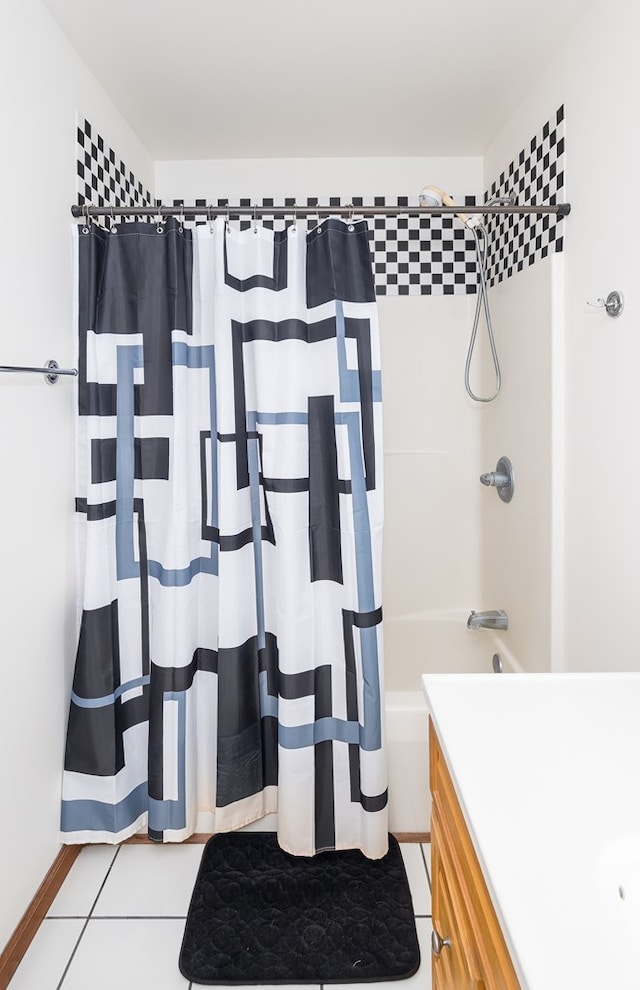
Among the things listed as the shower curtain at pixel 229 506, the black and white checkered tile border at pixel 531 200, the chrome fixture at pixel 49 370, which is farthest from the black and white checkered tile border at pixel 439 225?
the chrome fixture at pixel 49 370

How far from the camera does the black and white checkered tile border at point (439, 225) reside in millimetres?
1844

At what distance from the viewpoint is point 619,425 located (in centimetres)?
148

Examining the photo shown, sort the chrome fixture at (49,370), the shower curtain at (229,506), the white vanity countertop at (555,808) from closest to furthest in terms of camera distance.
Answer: the white vanity countertop at (555,808), the chrome fixture at (49,370), the shower curtain at (229,506)

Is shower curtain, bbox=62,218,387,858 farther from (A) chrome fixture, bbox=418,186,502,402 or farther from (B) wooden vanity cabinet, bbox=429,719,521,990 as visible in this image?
(B) wooden vanity cabinet, bbox=429,719,521,990

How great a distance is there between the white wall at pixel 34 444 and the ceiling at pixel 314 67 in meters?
0.22

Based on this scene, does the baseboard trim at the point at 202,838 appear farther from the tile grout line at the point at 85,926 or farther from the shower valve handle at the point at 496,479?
the shower valve handle at the point at 496,479

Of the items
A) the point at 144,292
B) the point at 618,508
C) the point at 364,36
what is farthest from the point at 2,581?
the point at 364,36

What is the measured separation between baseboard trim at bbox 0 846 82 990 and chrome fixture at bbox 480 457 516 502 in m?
1.83

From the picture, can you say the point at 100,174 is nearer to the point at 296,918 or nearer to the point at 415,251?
the point at 415,251

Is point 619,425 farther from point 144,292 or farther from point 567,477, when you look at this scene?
point 144,292

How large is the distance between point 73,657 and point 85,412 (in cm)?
73

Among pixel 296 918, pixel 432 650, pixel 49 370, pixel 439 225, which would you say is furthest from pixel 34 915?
pixel 439 225

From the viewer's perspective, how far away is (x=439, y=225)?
2.54 m

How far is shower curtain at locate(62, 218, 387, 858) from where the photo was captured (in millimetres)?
1720
